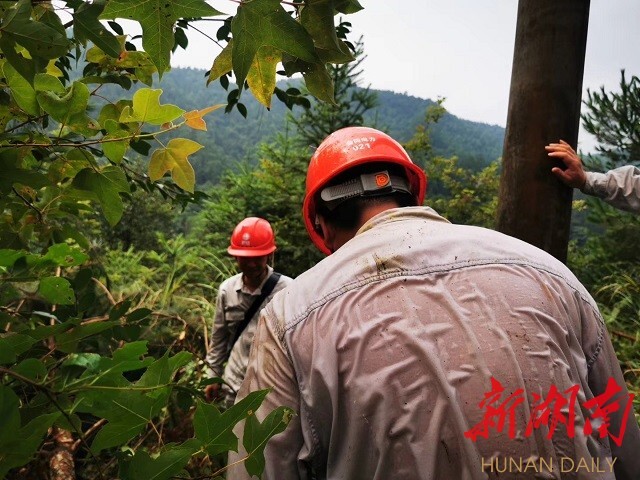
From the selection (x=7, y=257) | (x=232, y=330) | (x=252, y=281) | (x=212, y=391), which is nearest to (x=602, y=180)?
(x=7, y=257)

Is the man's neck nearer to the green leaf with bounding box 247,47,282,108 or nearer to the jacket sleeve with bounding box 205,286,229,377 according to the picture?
the jacket sleeve with bounding box 205,286,229,377

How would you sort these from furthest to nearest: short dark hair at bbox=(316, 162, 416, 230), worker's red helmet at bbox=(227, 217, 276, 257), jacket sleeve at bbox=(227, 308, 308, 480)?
worker's red helmet at bbox=(227, 217, 276, 257), short dark hair at bbox=(316, 162, 416, 230), jacket sleeve at bbox=(227, 308, 308, 480)

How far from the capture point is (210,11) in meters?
0.51

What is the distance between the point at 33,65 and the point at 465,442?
0.91 m

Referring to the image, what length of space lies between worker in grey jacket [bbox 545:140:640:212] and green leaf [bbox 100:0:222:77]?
1.16 meters

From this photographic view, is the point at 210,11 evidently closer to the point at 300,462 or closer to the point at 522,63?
the point at 300,462

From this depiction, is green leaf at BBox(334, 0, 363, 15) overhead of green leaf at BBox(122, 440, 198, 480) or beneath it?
overhead

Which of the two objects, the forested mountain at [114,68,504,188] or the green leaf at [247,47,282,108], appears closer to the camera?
the green leaf at [247,47,282,108]

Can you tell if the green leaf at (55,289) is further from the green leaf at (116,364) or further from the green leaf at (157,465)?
the green leaf at (157,465)

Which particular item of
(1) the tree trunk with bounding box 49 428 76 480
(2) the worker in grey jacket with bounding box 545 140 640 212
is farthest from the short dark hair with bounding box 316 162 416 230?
(1) the tree trunk with bounding box 49 428 76 480

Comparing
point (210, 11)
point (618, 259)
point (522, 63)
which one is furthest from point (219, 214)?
point (210, 11)

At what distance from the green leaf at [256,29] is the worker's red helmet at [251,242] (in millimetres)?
2966

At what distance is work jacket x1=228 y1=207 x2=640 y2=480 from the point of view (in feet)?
2.80

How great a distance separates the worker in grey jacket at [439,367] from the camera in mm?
853
